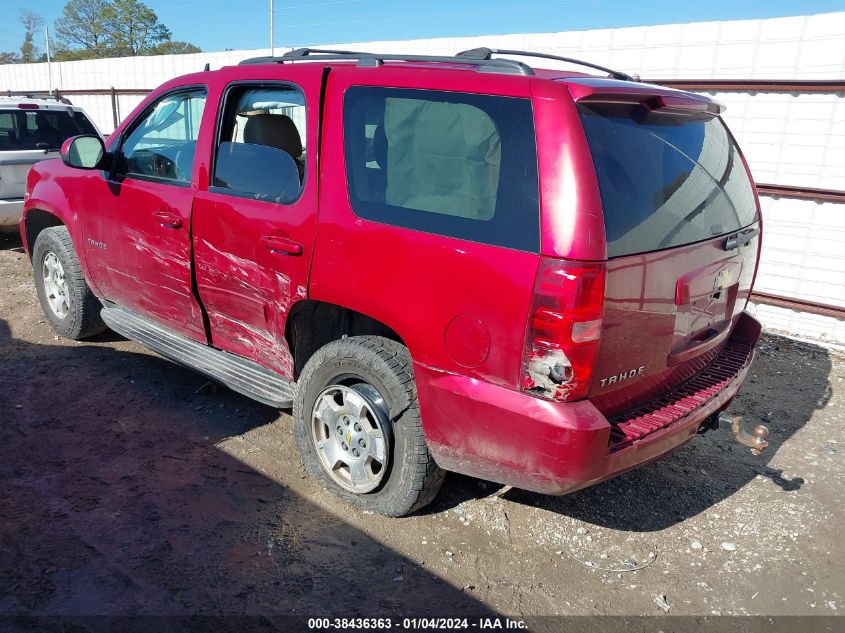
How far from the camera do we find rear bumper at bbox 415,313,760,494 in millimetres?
2504

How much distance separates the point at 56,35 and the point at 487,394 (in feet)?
262

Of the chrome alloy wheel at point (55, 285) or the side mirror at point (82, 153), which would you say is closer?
the side mirror at point (82, 153)

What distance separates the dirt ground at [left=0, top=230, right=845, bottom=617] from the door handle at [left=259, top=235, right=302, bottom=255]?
1.22 m

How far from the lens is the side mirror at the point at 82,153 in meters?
4.36

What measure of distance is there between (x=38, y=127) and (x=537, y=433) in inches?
321

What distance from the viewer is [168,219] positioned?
391 cm

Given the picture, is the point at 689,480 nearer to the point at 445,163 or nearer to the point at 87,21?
the point at 445,163

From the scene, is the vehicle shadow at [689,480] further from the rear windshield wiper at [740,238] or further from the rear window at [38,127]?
the rear window at [38,127]

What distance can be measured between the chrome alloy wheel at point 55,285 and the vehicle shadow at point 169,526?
102 centimetres

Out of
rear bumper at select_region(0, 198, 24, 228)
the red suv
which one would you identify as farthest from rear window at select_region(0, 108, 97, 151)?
the red suv

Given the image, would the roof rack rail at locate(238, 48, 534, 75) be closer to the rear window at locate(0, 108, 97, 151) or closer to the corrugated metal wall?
the corrugated metal wall

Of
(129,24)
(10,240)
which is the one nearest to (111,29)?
(129,24)

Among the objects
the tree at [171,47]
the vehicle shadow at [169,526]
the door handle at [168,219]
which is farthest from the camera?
the tree at [171,47]

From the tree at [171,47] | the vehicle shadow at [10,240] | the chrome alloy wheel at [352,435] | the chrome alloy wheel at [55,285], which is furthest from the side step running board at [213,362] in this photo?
the tree at [171,47]
